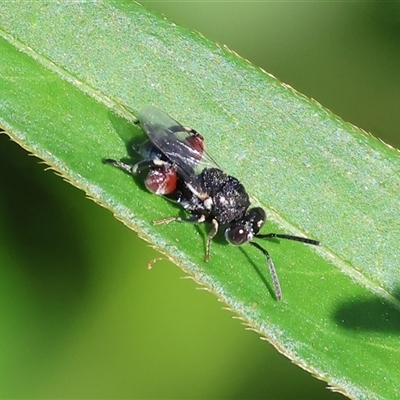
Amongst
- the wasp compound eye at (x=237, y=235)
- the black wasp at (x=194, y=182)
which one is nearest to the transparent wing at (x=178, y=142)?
the black wasp at (x=194, y=182)

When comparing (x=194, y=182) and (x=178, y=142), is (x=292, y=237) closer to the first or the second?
(x=194, y=182)

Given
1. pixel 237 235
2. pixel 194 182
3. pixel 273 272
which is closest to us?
pixel 273 272

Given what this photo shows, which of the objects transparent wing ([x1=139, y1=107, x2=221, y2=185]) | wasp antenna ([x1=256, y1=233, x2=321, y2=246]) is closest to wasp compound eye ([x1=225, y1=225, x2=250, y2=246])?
wasp antenna ([x1=256, y1=233, x2=321, y2=246])

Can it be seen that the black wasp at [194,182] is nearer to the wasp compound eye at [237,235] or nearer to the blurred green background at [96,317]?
the wasp compound eye at [237,235]

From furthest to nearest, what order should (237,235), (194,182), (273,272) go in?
(194,182)
(237,235)
(273,272)

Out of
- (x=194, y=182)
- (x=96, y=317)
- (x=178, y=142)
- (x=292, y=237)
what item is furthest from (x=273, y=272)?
(x=96, y=317)

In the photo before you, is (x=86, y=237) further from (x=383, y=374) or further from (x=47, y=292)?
(x=383, y=374)

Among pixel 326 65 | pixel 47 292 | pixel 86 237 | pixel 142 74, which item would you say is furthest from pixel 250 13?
pixel 47 292

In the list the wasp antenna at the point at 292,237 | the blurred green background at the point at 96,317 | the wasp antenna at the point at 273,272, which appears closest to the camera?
the wasp antenna at the point at 273,272
